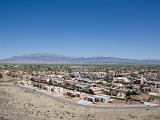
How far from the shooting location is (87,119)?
33562 mm

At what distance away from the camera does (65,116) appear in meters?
35.4

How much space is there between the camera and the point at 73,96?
5491cm

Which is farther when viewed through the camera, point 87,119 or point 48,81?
point 48,81

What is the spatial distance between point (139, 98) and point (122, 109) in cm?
1017

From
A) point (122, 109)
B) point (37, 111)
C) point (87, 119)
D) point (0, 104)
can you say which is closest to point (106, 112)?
point (122, 109)

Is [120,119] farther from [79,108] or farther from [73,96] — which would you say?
[73,96]

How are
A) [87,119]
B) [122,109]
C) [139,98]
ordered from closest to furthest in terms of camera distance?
[87,119] < [122,109] < [139,98]

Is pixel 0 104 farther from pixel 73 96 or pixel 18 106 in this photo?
pixel 73 96

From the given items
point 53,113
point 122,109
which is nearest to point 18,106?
point 53,113

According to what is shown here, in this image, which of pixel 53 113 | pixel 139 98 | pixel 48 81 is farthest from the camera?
pixel 48 81

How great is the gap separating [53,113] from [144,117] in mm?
12399

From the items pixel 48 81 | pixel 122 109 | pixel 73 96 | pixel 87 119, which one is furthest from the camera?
pixel 48 81

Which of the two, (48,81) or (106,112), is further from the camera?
(48,81)

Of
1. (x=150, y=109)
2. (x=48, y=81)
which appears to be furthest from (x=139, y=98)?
(x=48, y=81)
